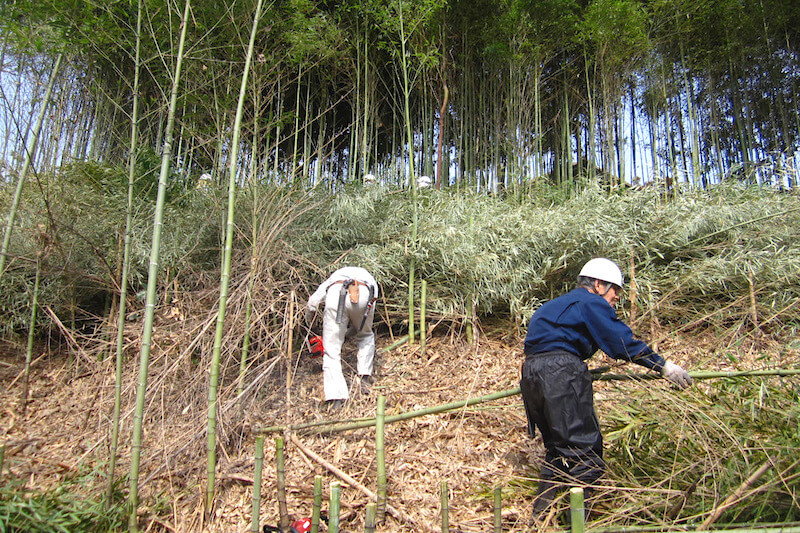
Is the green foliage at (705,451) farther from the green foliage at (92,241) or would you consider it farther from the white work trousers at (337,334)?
the green foliage at (92,241)

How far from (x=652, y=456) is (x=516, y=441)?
863 mm

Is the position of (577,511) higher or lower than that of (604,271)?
lower

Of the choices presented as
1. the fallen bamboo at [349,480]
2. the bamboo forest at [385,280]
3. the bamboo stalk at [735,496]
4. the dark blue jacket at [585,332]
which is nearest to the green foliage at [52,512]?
the bamboo forest at [385,280]

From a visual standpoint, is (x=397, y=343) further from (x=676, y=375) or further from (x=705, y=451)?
(x=705, y=451)

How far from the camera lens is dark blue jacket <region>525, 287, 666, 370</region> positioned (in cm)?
189

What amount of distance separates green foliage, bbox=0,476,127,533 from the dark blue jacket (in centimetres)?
194

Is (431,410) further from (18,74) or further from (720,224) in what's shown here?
(18,74)

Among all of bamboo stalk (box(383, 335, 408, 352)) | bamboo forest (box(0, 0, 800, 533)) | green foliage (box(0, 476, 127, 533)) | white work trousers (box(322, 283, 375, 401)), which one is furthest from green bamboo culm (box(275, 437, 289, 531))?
bamboo stalk (box(383, 335, 408, 352))

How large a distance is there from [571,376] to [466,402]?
21.3 inches

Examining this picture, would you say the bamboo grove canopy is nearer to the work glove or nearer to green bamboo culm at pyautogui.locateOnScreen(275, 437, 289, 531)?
green bamboo culm at pyautogui.locateOnScreen(275, 437, 289, 531)

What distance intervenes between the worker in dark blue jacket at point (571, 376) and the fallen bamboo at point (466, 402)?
0.10m

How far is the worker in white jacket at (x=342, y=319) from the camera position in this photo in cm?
303

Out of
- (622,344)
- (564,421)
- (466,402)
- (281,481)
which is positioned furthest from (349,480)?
(622,344)

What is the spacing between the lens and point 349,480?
2371 mm
